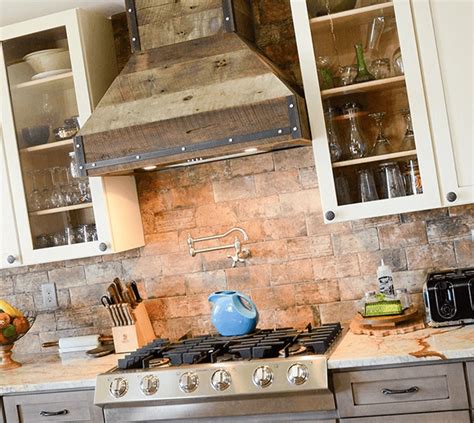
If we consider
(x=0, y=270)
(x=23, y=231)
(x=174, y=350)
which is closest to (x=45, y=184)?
(x=23, y=231)

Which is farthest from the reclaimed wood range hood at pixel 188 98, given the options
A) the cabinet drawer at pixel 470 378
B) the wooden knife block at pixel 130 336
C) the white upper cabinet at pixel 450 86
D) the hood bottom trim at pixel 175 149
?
the cabinet drawer at pixel 470 378

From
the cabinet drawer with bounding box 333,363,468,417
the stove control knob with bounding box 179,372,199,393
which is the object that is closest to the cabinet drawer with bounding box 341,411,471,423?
the cabinet drawer with bounding box 333,363,468,417

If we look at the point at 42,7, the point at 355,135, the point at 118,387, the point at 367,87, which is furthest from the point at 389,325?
the point at 42,7

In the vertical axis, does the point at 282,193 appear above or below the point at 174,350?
above

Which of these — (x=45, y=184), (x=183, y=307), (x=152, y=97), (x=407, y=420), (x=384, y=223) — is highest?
(x=152, y=97)

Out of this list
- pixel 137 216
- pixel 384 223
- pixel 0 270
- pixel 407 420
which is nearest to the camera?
pixel 407 420

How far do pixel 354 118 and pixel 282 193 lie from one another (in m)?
0.55

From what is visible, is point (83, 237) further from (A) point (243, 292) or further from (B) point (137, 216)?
(A) point (243, 292)

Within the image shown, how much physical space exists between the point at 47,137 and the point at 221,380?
140 cm

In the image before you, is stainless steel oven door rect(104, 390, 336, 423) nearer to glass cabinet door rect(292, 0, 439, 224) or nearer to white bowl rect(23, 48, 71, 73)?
glass cabinet door rect(292, 0, 439, 224)

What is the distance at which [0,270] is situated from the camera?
3930 mm

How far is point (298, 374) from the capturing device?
2.72 metres

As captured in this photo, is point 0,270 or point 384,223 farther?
point 0,270

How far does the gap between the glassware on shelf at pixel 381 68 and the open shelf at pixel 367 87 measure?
0.07 feet
